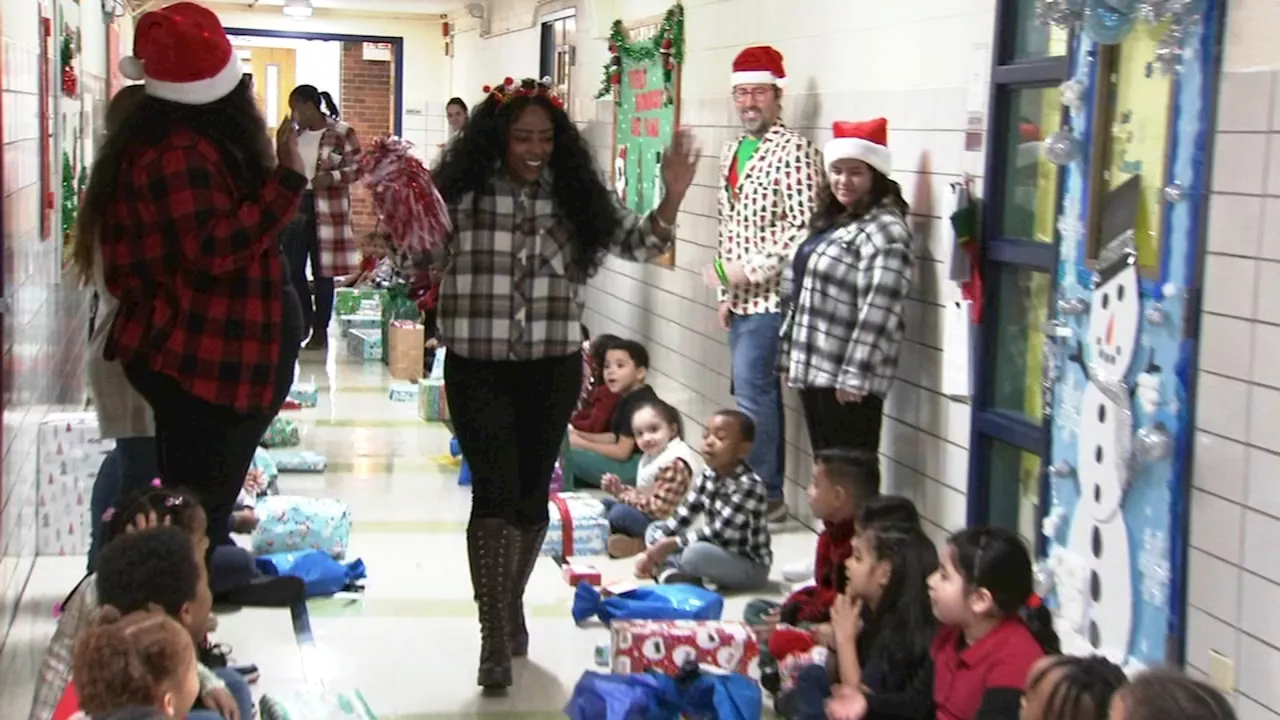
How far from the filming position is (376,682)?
15.0ft

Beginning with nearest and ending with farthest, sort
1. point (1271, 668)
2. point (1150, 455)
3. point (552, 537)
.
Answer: point (1271, 668) → point (1150, 455) → point (552, 537)

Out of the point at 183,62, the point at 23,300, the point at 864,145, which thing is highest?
the point at 183,62

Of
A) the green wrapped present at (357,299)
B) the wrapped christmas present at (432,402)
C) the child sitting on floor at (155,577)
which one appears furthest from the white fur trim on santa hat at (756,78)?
the green wrapped present at (357,299)

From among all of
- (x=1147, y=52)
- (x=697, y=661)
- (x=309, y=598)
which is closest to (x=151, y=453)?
(x=309, y=598)

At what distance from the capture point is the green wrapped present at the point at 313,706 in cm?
383

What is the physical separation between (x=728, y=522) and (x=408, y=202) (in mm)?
1881

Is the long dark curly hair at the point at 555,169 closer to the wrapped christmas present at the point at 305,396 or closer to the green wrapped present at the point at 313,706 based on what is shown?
the green wrapped present at the point at 313,706

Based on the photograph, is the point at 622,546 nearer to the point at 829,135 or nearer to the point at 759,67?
the point at 829,135

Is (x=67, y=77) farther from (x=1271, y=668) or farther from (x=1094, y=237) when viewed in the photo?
(x=1271, y=668)

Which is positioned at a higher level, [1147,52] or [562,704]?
[1147,52]

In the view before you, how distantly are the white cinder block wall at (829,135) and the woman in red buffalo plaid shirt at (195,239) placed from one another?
2.46m

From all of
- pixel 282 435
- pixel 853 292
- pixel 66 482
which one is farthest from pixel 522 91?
pixel 282 435

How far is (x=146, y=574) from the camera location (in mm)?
3152

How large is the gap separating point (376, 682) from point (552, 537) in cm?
164
